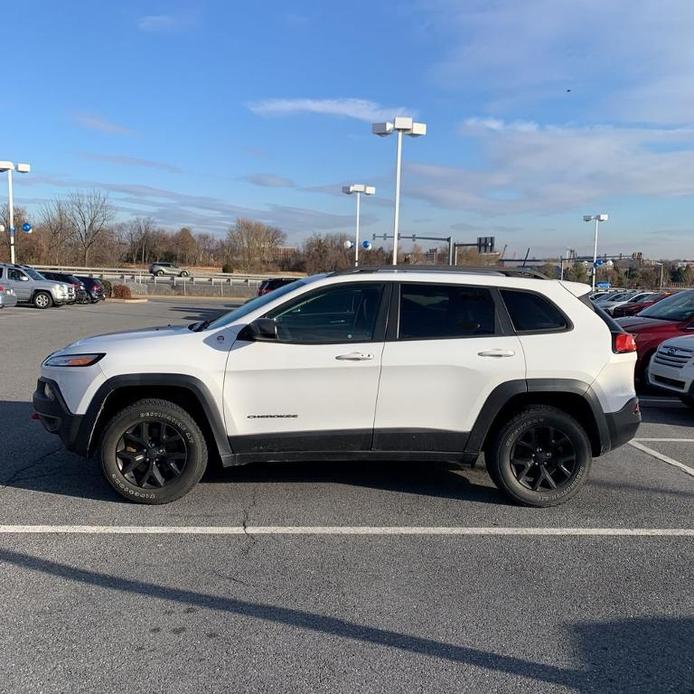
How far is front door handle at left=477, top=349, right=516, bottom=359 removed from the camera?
4.72 meters

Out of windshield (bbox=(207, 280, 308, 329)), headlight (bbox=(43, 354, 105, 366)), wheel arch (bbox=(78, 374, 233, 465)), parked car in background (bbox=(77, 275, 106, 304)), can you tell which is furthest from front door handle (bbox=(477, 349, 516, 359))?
parked car in background (bbox=(77, 275, 106, 304))

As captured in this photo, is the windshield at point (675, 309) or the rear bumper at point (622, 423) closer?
the rear bumper at point (622, 423)

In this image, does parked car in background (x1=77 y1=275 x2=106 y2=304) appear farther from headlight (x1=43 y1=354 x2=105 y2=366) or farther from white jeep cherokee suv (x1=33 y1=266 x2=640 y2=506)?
white jeep cherokee suv (x1=33 y1=266 x2=640 y2=506)

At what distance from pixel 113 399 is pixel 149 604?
181cm

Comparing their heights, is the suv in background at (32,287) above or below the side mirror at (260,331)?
below

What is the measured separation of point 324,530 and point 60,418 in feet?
6.93

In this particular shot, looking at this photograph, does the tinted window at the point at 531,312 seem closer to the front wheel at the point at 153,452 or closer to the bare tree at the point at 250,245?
the front wheel at the point at 153,452

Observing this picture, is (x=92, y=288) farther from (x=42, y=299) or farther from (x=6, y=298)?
(x=6, y=298)

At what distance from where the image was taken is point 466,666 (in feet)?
9.53

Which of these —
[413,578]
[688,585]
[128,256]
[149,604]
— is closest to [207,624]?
[149,604]

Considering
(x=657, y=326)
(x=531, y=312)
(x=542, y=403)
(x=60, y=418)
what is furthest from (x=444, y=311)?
(x=657, y=326)

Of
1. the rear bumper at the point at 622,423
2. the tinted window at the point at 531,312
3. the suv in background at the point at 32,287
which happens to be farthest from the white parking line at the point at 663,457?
the suv in background at the point at 32,287

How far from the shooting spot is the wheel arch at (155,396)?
4535 mm

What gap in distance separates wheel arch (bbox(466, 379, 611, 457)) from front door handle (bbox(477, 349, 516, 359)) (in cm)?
22
